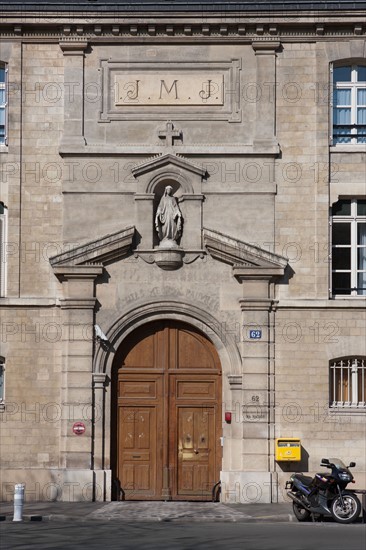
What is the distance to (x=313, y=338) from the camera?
84.7ft

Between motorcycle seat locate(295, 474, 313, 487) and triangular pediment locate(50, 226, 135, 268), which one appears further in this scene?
triangular pediment locate(50, 226, 135, 268)

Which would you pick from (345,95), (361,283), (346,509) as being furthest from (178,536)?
(345,95)

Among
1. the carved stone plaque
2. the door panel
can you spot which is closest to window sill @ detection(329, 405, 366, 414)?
the door panel

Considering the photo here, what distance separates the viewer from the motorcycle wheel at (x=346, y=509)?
2252 centimetres

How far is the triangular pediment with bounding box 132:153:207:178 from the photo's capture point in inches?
1025

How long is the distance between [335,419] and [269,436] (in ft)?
4.43

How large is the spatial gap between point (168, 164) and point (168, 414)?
501 centimetres

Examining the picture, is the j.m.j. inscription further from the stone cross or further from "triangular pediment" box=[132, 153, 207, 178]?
"triangular pediment" box=[132, 153, 207, 178]

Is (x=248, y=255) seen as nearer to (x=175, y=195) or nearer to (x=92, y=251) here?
(x=175, y=195)

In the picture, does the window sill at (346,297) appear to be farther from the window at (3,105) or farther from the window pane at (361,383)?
the window at (3,105)

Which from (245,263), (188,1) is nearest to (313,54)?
(188,1)

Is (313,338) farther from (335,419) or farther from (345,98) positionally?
(345,98)

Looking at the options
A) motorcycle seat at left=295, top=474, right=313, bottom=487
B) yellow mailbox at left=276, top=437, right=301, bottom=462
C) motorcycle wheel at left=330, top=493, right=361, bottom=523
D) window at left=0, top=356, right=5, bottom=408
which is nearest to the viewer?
motorcycle wheel at left=330, top=493, right=361, bottom=523

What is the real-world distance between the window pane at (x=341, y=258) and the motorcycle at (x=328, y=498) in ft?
15.5
